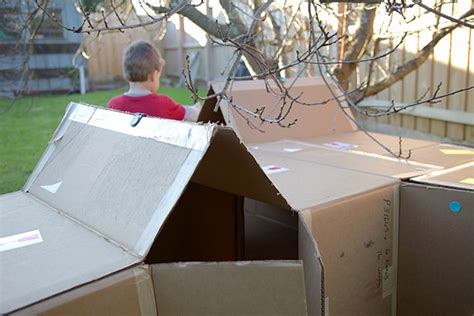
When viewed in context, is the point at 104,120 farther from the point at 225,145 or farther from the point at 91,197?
the point at 225,145

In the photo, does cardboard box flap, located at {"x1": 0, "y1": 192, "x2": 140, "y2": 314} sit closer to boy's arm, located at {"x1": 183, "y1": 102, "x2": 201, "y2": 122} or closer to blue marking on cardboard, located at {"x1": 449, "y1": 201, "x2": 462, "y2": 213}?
blue marking on cardboard, located at {"x1": 449, "y1": 201, "x2": 462, "y2": 213}

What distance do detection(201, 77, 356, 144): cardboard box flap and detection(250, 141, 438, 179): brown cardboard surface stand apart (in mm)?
93

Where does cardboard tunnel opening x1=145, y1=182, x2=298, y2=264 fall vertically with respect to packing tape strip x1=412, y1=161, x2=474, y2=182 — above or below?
below

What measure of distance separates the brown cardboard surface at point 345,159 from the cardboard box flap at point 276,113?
9 centimetres

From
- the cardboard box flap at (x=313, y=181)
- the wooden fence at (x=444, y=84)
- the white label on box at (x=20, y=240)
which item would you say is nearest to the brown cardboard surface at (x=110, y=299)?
the white label on box at (x=20, y=240)

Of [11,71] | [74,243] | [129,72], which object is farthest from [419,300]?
[11,71]

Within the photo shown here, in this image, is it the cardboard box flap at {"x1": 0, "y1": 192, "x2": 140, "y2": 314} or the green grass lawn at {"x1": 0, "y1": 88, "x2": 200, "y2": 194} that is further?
the green grass lawn at {"x1": 0, "y1": 88, "x2": 200, "y2": 194}

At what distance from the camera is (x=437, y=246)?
1.41 m

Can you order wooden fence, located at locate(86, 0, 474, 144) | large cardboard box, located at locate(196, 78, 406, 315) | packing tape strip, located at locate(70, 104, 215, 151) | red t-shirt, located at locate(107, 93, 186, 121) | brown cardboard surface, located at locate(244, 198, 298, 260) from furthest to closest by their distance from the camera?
1. wooden fence, located at locate(86, 0, 474, 144)
2. red t-shirt, located at locate(107, 93, 186, 121)
3. brown cardboard surface, located at locate(244, 198, 298, 260)
4. large cardboard box, located at locate(196, 78, 406, 315)
5. packing tape strip, located at locate(70, 104, 215, 151)

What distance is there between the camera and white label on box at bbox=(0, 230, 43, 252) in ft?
3.24

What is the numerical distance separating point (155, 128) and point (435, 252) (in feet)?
2.79

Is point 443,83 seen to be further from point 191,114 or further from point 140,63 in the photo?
point 140,63

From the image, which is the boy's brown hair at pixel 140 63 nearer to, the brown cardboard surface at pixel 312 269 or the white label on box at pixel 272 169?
the white label on box at pixel 272 169

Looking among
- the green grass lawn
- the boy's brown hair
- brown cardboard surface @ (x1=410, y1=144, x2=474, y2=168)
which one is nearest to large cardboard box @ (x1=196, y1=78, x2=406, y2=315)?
brown cardboard surface @ (x1=410, y1=144, x2=474, y2=168)
